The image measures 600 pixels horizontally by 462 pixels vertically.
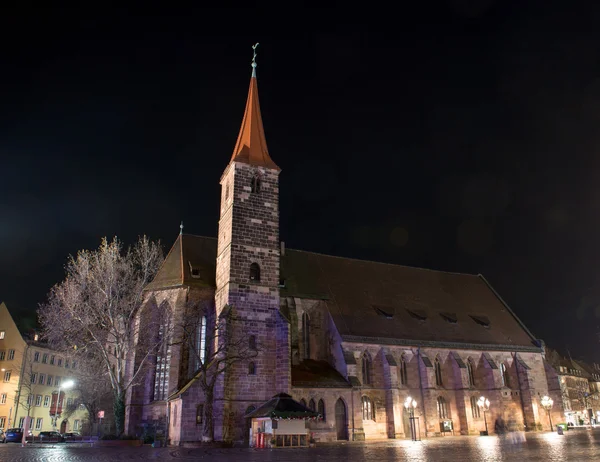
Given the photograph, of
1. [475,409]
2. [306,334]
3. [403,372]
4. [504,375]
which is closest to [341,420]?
[306,334]

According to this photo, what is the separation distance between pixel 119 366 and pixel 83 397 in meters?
19.3

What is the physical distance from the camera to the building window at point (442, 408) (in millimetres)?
42875

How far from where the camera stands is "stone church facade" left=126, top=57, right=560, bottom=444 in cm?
3356

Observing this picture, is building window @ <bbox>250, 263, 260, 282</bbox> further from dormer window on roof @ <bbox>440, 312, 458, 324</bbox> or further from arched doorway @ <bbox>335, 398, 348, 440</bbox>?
dormer window on roof @ <bbox>440, 312, 458, 324</bbox>

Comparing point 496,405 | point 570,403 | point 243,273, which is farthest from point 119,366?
point 570,403

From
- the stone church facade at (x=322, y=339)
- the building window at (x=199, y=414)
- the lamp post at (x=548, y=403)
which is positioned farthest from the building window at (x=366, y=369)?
the lamp post at (x=548, y=403)

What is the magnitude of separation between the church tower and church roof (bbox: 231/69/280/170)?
0.08 m

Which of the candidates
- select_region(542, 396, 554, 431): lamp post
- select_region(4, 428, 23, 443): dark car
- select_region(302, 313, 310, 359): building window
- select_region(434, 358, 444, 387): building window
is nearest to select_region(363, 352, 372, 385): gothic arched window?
select_region(302, 313, 310, 359): building window

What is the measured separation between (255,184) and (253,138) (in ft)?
14.7

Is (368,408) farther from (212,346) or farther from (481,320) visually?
(481,320)

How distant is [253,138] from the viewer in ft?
132

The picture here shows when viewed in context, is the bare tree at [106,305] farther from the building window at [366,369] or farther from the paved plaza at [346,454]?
the building window at [366,369]

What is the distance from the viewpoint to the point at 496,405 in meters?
44.6

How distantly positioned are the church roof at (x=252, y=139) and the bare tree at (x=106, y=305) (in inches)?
382
